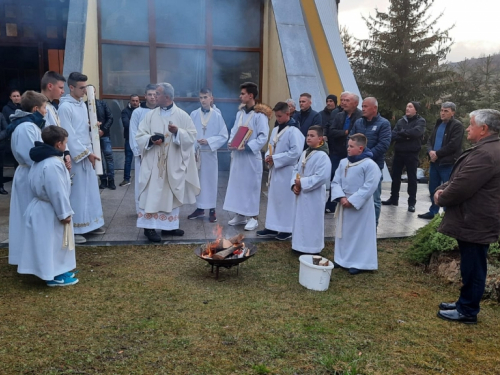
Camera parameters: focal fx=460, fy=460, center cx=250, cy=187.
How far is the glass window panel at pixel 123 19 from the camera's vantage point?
35.4ft

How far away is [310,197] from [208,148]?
2.38 meters

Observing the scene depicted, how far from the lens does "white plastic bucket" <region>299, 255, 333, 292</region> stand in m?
4.70

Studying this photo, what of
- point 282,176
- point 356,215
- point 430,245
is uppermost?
point 282,176

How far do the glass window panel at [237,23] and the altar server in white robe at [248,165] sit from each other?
5056mm

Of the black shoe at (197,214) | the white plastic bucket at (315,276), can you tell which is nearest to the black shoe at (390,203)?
the black shoe at (197,214)

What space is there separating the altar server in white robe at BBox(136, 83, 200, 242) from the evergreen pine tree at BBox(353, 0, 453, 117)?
1588 cm

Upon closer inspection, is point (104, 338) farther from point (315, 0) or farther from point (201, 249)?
point (315, 0)

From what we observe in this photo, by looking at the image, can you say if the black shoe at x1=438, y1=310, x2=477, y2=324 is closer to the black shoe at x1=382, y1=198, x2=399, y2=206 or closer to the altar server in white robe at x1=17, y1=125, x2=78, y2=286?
the altar server in white robe at x1=17, y1=125, x2=78, y2=286

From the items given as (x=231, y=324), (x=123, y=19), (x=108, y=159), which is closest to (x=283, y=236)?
(x=231, y=324)

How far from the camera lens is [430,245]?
216 inches

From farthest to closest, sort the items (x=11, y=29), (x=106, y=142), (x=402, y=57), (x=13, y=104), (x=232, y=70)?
1. (x=402, y=57)
2. (x=232, y=70)
3. (x=11, y=29)
4. (x=106, y=142)
5. (x=13, y=104)

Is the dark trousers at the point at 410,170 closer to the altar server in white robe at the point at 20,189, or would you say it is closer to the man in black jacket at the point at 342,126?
the man in black jacket at the point at 342,126

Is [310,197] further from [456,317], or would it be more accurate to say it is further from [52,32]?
[52,32]

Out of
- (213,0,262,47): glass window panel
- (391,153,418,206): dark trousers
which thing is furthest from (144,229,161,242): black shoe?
(213,0,262,47): glass window panel
